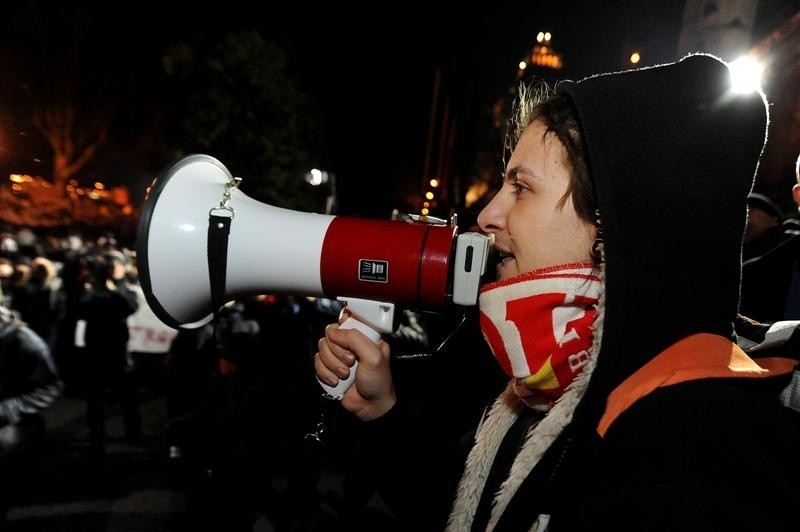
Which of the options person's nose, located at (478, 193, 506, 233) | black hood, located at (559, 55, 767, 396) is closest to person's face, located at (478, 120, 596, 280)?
person's nose, located at (478, 193, 506, 233)

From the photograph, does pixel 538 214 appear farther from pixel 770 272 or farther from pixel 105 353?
pixel 105 353

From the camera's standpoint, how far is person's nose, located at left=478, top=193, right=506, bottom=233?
1294mm

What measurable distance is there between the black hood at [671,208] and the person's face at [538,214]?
149mm

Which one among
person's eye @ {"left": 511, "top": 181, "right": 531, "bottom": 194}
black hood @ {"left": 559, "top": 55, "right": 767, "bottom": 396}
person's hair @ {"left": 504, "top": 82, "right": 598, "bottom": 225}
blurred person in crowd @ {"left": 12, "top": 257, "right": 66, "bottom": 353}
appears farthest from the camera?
blurred person in crowd @ {"left": 12, "top": 257, "right": 66, "bottom": 353}

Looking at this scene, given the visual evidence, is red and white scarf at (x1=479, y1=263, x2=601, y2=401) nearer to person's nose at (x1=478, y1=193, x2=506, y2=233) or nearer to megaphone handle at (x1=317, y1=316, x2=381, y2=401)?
person's nose at (x1=478, y1=193, x2=506, y2=233)

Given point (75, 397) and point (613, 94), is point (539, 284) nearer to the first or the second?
point (613, 94)

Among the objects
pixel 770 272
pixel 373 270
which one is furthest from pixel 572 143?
pixel 770 272

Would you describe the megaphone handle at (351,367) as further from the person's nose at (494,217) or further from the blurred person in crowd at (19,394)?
the blurred person in crowd at (19,394)

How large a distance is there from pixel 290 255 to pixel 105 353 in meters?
5.30

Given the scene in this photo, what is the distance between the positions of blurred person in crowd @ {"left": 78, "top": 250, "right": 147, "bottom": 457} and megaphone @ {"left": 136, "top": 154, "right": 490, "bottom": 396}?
16.2ft

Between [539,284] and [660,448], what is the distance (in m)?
0.40

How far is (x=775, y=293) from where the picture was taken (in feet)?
8.77

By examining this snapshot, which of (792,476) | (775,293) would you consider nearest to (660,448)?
(792,476)

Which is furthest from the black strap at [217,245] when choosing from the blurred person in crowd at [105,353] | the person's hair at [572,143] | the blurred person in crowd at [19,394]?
the blurred person in crowd at [105,353]
